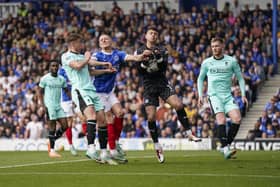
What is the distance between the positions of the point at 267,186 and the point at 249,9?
80.4 ft

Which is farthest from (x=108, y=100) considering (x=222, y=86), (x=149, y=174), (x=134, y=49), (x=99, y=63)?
(x=134, y=49)

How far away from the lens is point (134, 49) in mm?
35219

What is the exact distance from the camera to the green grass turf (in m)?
12.2

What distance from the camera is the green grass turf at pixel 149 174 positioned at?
40.1ft

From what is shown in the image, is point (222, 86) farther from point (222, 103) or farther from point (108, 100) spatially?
point (108, 100)

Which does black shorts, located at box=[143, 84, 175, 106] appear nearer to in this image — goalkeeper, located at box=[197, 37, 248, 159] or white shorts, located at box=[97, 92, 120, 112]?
white shorts, located at box=[97, 92, 120, 112]

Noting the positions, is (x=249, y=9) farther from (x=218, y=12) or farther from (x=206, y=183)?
(x=206, y=183)

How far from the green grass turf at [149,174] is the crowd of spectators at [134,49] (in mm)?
13344

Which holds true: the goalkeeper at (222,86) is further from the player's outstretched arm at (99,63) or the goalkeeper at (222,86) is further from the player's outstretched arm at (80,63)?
the player's outstretched arm at (80,63)

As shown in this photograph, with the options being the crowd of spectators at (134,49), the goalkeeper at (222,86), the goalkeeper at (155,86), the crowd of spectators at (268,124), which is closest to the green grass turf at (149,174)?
the goalkeeper at (155,86)

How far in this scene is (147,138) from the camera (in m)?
29.5

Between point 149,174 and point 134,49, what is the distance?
2193 centimetres

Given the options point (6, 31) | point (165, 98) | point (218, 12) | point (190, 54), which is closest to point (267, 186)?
point (165, 98)

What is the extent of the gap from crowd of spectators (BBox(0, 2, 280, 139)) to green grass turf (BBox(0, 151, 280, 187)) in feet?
43.8
